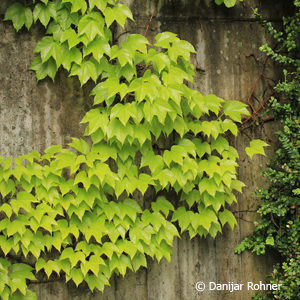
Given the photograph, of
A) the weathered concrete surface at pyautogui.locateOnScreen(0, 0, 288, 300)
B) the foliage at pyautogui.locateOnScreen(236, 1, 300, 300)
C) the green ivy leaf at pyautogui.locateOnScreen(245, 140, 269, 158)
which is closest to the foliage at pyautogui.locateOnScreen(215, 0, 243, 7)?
the weathered concrete surface at pyautogui.locateOnScreen(0, 0, 288, 300)

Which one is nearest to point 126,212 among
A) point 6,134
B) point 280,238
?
point 6,134

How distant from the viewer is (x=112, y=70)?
8.25 ft

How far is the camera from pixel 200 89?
2.78 meters

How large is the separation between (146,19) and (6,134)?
1175mm

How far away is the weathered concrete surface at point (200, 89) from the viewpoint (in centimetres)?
252

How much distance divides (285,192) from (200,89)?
2.97ft

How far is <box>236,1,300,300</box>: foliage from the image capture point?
2.60 m

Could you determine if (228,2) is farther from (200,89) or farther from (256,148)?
(256,148)

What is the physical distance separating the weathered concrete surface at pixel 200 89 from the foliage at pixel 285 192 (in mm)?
114

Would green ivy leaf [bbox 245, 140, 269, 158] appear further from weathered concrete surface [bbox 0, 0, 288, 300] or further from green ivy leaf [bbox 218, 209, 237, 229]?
green ivy leaf [bbox 218, 209, 237, 229]

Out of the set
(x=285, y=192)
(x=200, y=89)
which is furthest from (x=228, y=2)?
(x=285, y=192)

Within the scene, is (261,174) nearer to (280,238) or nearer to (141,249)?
(280,238)

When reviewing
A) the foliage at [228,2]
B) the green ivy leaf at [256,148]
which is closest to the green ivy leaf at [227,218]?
the green ivy leaf at [256,148]

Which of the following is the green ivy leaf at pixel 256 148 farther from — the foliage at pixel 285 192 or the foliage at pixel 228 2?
→ the foliage at pixel 228 2
